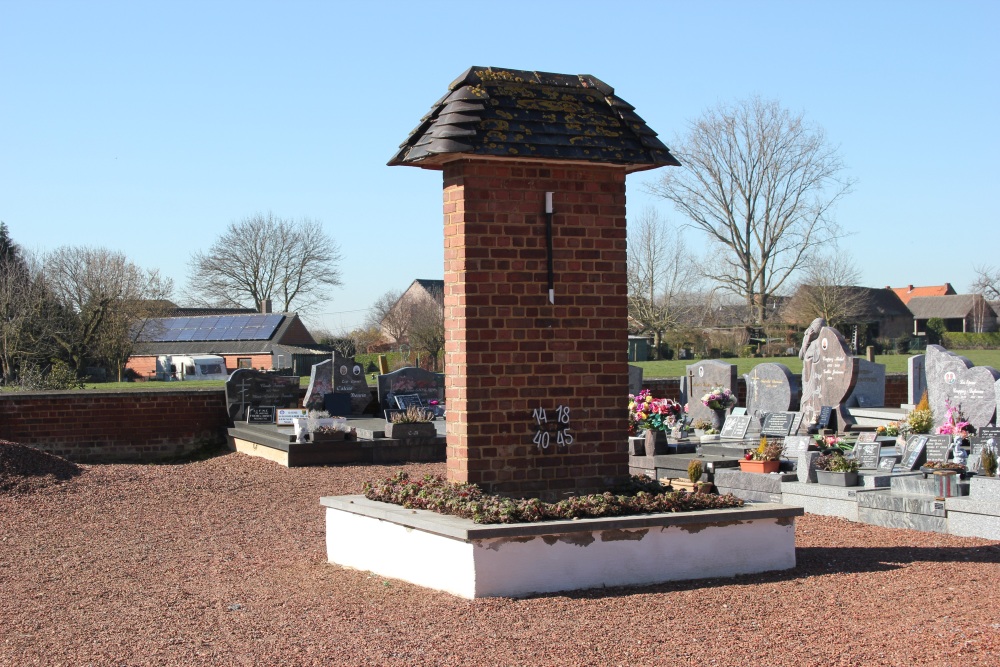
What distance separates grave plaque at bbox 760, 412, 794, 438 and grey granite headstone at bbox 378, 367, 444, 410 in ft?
25.7

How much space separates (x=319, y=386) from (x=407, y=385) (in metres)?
1.83

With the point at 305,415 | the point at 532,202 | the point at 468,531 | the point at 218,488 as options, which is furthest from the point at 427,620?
the point at 305,415

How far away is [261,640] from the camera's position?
242 inches

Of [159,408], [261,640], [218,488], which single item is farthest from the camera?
[159,408]

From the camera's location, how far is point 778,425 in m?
15.9

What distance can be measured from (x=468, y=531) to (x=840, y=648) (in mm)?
2350

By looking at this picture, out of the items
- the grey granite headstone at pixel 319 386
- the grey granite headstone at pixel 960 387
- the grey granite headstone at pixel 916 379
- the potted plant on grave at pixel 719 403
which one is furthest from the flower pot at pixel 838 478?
the grey granite headstone at pixel 319 386

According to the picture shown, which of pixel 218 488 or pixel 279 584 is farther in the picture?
pixel 218 488

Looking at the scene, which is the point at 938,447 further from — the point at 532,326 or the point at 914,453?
the point at 532,326

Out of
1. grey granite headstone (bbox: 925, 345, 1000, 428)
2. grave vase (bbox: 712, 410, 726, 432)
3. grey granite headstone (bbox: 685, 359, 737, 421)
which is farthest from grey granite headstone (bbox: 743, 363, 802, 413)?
grey granite headstone (bbox: 925, 345, 1000, 428)

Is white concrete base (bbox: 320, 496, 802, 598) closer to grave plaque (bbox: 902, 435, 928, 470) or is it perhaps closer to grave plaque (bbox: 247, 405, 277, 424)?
grave plaque (bbox: 902, 435, 928, 470)

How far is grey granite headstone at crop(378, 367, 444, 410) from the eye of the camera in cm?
2153

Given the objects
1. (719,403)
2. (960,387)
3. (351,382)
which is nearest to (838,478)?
(960,387)

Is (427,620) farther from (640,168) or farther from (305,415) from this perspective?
(305,415)
